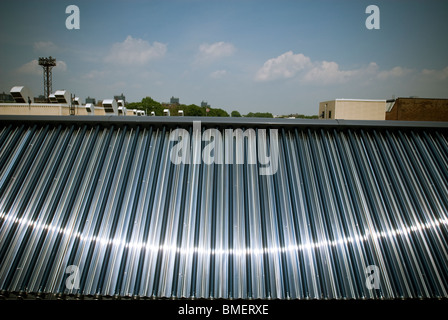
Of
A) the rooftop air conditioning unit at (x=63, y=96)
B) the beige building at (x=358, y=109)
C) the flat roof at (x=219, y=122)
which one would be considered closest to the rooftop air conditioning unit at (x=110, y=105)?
the rooftop air conditioning unit at (x=63, y=96)

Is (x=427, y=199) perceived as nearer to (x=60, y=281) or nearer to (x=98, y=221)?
(x=98, y=221)

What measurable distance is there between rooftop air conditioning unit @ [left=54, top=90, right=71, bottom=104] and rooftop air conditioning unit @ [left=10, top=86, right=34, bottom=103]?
3271 millimetres

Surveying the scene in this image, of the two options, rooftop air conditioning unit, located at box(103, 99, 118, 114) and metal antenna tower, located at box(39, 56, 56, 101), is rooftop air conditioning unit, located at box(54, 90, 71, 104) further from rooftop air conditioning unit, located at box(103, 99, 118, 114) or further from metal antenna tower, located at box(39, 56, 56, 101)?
metal antenna tower, located at box(39, 56, 56, 101)

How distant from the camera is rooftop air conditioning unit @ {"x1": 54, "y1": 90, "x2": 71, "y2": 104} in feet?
89.0

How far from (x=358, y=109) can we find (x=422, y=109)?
8.02 meters

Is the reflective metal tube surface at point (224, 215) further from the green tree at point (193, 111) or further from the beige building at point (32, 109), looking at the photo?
the green tree at point (193, 111)

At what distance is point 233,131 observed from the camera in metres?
4.38

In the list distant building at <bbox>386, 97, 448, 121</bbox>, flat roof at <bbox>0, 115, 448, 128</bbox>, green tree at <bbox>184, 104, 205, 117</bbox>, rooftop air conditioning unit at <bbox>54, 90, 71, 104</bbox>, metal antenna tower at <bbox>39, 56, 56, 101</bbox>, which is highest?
green tree at <bbox>184, 104, 205, 117</bbox>

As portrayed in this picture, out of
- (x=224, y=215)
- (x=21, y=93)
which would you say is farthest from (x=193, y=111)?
(x=224, y=215)

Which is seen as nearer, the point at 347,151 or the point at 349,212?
the point at 349,212

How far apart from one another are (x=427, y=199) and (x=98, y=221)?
4.41m

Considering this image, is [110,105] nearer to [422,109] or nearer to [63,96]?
[63,96]

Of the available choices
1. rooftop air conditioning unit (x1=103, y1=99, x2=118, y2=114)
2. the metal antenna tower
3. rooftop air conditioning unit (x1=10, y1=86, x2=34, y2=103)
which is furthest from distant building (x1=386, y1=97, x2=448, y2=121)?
the metal antenna tower

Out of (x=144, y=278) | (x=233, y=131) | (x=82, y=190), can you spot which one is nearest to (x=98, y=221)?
(x=82, y=190)
